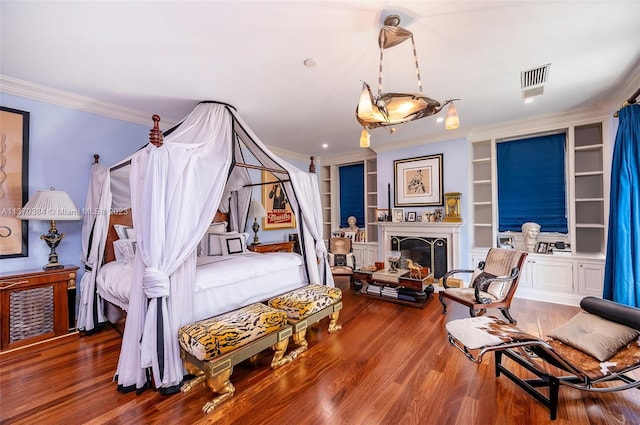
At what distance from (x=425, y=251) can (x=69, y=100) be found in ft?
18.9

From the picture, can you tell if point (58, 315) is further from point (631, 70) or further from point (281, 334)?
point (631, 70)

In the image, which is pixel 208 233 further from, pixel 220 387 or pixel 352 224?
pixel 352 224

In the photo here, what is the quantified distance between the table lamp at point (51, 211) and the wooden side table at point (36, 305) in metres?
0.18

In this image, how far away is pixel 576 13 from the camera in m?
2.00

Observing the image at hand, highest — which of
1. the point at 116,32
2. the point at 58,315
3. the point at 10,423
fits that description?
the point at 116,32

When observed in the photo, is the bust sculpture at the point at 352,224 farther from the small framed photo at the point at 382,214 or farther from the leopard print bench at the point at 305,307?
the leopard print bench at the point at 305,307

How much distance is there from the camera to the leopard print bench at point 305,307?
8.83ft

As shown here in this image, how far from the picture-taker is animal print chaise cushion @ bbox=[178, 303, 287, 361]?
197 centimetres

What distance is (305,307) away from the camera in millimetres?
2770

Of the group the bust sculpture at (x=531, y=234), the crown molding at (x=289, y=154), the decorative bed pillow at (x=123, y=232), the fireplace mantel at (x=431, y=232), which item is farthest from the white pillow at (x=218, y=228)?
the bust sculpture at (x=531, y=234)

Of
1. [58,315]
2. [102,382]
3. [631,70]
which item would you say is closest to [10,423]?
[102,382]

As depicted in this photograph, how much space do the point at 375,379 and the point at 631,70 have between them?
13.4 feet

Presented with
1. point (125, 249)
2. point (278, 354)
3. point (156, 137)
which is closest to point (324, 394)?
point (278, 354)

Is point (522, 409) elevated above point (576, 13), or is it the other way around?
point (576, 13)
